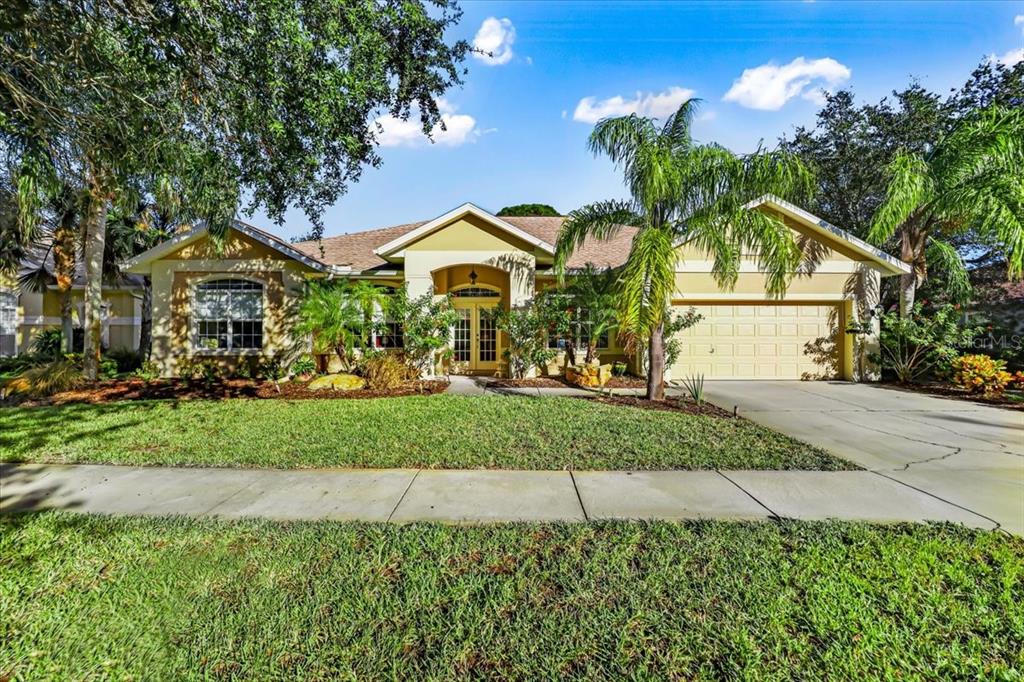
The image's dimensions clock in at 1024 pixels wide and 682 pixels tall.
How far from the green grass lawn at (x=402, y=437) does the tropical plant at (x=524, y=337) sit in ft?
11.7

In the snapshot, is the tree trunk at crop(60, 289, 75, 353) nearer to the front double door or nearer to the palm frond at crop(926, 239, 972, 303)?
the front double door

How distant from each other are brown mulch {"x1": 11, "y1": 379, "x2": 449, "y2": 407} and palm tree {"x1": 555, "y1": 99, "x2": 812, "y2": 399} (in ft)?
18.3

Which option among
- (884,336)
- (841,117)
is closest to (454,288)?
(884,336)

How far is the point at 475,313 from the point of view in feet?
49.2

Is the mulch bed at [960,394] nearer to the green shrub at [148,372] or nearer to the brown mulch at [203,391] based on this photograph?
the brown mulch at [203,391]

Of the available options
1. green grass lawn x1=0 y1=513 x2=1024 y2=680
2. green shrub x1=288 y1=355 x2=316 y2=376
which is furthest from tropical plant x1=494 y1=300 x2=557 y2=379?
green grass lawn x1=0 y1=513 x2=1024 y2=680

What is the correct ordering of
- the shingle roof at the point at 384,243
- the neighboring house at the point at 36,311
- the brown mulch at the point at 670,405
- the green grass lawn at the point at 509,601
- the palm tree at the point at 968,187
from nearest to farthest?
the green grass lawn at the point at 509,601 → the brown mulch at the point at 670,405 → the palm tree at the point at 968,187 → the shingle roof at the point at 384,243 → the neighboring house at the point at 36,311

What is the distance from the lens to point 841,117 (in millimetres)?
18203

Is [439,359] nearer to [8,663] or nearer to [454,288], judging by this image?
[454,288]

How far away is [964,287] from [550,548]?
16510mm

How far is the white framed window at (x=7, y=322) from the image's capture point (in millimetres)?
18094

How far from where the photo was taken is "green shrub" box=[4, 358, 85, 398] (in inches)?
420

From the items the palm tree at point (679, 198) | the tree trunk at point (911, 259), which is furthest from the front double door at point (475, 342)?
the tree trunk at point (911, 259)

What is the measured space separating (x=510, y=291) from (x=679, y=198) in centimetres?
564
